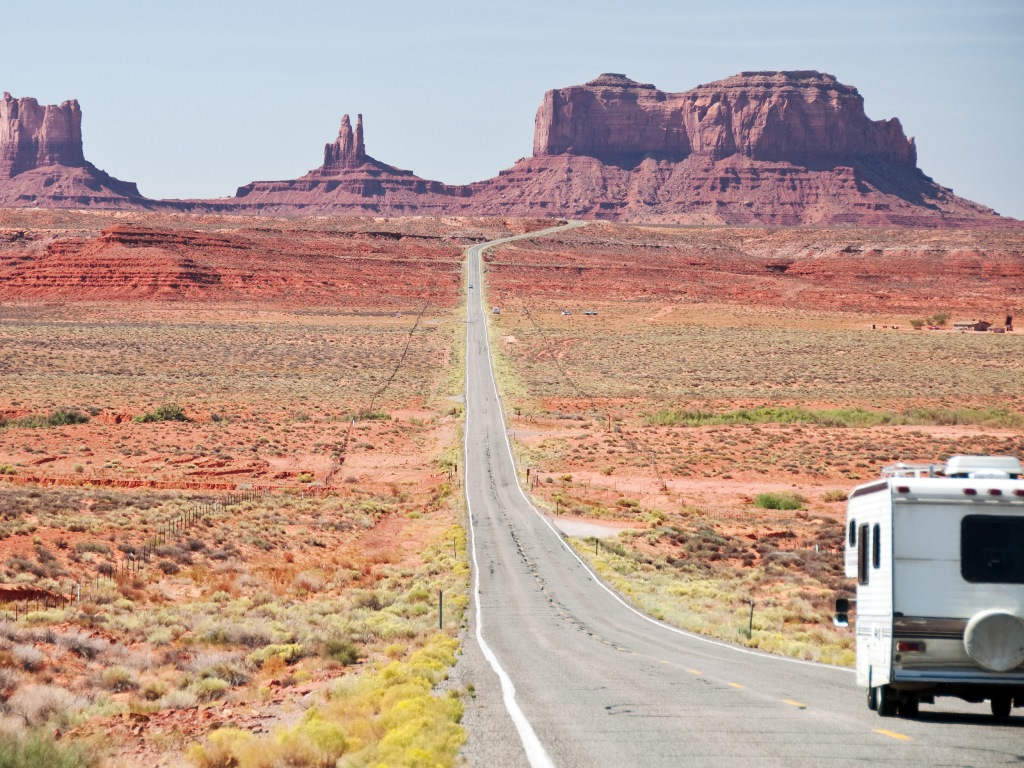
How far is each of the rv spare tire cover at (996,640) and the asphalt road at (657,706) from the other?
2.27 feet

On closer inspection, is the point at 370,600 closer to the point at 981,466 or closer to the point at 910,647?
the point at 910,647

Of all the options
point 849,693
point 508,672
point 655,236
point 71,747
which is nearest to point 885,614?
point 849,693

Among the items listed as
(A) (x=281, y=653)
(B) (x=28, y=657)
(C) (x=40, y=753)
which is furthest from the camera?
(A) (x=281, y=653)

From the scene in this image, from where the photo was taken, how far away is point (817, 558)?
108ft

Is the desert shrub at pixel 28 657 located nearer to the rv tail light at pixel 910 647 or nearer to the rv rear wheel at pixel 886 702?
the rv rear wheel at pixel 886 702

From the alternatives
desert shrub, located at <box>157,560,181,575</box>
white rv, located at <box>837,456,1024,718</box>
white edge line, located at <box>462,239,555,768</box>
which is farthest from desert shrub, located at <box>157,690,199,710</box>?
desert shrub, located at <box>157,560,181,575</box>

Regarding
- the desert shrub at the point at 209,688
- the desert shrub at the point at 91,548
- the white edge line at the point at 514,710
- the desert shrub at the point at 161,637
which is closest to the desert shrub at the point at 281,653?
the desert shrub at the point at 161,637

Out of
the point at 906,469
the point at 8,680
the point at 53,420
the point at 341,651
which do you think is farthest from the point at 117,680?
the point at 53,420

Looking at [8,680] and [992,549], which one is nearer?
[992,549]

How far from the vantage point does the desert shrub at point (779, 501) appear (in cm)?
4269

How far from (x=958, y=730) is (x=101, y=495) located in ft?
102

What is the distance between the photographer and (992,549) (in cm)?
1147

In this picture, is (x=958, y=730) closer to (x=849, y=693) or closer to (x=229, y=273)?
(x=849, y=693)

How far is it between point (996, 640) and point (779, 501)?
32.3m
